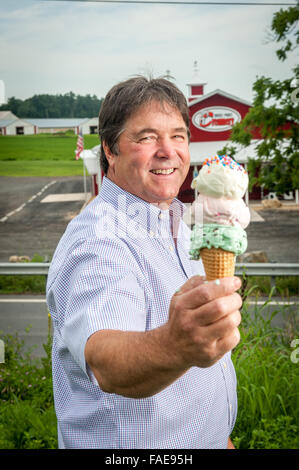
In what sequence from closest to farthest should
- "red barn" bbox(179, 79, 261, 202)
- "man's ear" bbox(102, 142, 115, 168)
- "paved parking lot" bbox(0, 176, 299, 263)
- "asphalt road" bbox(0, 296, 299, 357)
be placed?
"man's ear" bbox(102, 142, 115, 168) → "asphalt road" bbox(0, 296, 299, 357) → "paved parking lot" bbox(0, 176, 299, 263) → "red barn" bbox(179, 79, 261, 202)

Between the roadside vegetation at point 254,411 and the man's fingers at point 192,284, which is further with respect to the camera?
the roadside vegetation at point 254,411

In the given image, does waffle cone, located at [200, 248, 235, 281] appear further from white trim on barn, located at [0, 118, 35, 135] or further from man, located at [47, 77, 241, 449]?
white trim on barn, located at [0, 118, 35, 135]

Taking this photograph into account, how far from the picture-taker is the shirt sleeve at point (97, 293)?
4.15 feet

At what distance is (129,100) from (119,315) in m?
0.79

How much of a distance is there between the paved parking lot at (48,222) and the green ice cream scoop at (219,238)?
11.5 metres

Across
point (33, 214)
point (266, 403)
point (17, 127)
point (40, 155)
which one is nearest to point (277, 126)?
point (266, 403)

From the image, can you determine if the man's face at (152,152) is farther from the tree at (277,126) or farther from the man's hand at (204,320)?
the tree at (277,126)

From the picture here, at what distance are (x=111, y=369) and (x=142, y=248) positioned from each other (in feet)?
1.55

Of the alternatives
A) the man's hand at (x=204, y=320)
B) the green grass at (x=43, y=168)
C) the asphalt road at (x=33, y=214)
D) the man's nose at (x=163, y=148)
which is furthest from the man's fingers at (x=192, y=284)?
the green grass at (x=43, y=168)

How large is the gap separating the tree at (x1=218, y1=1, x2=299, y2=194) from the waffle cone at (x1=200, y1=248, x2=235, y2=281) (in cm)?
830

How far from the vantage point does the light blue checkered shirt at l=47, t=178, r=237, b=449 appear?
1.32 m

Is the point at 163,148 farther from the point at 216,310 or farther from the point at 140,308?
the point at 216,310

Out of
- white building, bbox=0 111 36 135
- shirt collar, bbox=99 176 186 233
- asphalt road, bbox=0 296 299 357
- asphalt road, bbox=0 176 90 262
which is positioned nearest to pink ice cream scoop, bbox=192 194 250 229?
shirt collar, bbox=99 176 186 233
